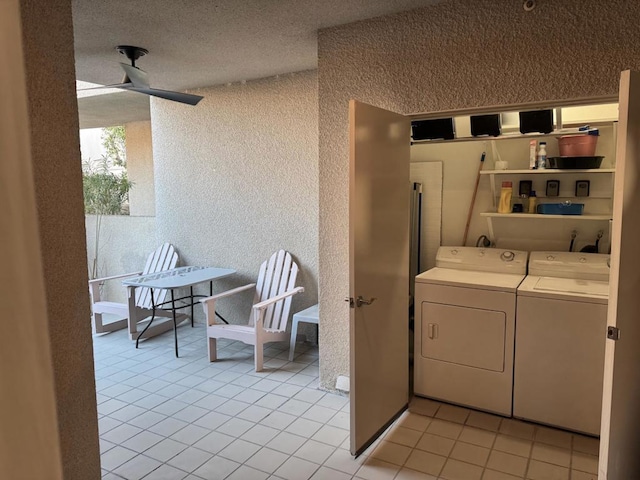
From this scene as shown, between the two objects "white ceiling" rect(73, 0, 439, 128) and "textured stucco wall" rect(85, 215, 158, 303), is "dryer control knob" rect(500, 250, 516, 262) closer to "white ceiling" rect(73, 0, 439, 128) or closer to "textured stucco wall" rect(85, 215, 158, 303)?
"white ceiling" rect(73, 0, 439, 128)

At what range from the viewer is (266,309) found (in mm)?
4289

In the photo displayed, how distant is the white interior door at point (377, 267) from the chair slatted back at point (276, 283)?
144 cm

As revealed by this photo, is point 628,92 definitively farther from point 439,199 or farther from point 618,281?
point 439,199

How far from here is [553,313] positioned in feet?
9.05

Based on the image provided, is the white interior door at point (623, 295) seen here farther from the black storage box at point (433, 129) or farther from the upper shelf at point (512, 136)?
the black storage box at point (433, 129)

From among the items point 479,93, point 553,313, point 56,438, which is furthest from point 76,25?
point 553,313

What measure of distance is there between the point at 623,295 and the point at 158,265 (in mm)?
4592

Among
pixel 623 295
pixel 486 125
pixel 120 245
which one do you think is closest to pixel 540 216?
pixel 486 125

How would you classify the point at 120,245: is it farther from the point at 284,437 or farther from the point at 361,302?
the point at 361,302

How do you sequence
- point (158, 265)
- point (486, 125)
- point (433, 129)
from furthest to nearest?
1. point (158, 265)
2. point (433, 129)
3. point (486, 125)

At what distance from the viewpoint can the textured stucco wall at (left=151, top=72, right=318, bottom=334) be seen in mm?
4398

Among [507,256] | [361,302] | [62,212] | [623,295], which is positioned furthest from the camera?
[507,256]

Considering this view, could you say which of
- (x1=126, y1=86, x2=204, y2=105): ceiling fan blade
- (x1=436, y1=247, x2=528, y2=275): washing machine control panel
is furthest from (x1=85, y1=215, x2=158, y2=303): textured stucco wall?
(x1=436, y1=247, x2=528, y2=275): washing machine control panel

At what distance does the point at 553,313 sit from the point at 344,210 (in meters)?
1.49
